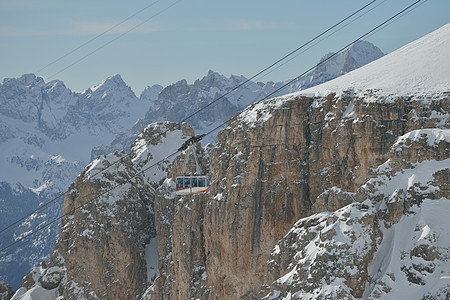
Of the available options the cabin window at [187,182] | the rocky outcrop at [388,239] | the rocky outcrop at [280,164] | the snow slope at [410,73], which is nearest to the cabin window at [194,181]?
the cabin window at [187,182]

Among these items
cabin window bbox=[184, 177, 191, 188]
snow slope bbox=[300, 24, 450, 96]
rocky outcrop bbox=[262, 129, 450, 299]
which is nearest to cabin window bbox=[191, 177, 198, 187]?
cabin window bbox=[184, 177, 191, 188]

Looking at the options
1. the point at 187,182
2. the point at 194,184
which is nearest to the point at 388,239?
the point at 194,184

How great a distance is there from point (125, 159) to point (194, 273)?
39922 millimetres

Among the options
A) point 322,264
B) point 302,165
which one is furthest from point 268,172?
point 322,264

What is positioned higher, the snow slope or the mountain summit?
the snow slope

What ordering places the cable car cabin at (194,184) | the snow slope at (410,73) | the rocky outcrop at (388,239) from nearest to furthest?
the rocky outcrop at (388,239) → the snow slope at (410,73) → the cable car cabin at (194,184)

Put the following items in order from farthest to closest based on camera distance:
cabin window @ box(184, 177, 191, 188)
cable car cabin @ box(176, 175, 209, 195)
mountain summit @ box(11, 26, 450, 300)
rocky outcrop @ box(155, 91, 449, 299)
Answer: cabin window @ box(184, 177, 191, 188)
cable car cabin @ box(176, 175, 209, 195)
rocky outcrop @ box(155, 91, 449, 299)
mountain summit @ box(11, 26, 450, 300)

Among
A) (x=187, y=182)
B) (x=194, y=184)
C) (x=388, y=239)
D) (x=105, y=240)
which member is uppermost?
(x=187, y=182)

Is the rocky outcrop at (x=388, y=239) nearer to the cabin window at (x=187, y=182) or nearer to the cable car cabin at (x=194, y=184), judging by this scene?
the cable car cabin at (x=194, y=184)

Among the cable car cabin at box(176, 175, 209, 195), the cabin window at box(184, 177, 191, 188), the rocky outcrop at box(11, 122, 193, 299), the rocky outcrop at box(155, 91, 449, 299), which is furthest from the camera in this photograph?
the rocky outcrop at box(11, 122, 193, 299)

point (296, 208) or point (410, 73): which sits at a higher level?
point (410, 73)

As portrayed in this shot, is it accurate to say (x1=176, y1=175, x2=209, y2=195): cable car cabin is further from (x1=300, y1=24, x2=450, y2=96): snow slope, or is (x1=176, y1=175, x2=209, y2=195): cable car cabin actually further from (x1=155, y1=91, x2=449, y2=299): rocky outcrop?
(x1=300, y1=24, x2=450, y2=96): snow slope

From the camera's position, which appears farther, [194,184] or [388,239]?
[194,184]

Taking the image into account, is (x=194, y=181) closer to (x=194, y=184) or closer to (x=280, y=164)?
(x=194, y=184)
